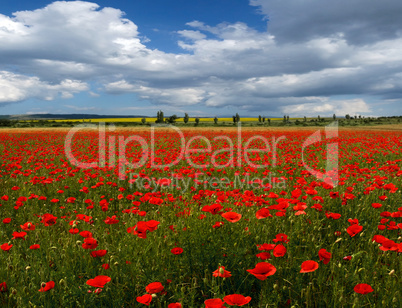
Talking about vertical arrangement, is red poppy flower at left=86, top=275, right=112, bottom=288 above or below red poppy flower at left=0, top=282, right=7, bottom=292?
above

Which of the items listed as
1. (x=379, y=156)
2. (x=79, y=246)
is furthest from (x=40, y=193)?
(x=379, y=156)

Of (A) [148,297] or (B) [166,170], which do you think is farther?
(B) [166,170]

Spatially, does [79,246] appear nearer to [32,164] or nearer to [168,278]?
[168,278]

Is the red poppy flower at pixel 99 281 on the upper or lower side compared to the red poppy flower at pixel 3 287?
upper

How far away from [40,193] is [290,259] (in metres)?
4.79

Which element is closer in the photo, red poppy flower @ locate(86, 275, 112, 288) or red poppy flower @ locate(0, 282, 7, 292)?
red poppy flower @ locate(86, 275, 112, 288)

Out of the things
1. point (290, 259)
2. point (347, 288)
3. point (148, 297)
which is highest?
point (148, 297)

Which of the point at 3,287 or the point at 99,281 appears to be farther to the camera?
the point at 3,287

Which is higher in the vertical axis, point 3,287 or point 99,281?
point 99,281

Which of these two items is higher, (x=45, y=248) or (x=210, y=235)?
(x=210, y=235)

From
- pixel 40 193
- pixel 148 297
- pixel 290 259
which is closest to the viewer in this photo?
pixel 148 297

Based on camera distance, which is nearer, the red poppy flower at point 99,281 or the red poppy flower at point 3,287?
the red poppy flower at point 99,281

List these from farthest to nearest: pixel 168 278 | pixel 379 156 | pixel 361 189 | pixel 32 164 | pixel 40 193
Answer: pixel 379 156, pixel 32 164, pixel 40 193, pixel 361 189, pixel 168 278

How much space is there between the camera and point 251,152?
11.1 m
